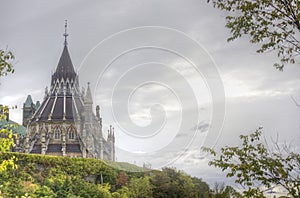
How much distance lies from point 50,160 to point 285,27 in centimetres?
2197

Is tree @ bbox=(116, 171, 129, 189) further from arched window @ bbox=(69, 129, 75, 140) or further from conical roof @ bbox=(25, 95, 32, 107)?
conical roof @ bbox=(25, 95, 32, 107)

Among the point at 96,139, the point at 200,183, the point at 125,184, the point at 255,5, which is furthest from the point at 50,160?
the point at 96,139

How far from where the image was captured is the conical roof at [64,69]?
202 ft

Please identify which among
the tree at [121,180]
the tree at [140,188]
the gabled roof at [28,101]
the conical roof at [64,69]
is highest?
the conical roof at [64,69]

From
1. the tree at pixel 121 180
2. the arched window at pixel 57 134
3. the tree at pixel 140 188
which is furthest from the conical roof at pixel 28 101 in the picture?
the tree at pixel 140 188

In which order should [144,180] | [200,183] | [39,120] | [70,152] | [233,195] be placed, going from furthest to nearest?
[39,120], [70,152], [200,183], [144,180], [233,195]

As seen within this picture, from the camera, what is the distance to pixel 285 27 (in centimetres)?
729

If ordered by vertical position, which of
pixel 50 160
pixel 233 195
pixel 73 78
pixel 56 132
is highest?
pixel 73 78

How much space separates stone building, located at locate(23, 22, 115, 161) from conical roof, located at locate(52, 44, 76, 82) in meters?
4.06

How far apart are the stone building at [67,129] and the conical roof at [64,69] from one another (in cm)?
406

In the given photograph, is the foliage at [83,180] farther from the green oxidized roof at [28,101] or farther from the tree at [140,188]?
the green oxidized roof at [28,101]

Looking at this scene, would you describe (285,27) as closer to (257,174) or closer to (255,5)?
(255,5)

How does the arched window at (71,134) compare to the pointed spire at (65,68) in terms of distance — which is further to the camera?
the pointed spire at (65,68)

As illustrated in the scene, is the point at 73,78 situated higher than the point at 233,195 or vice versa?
the point at 73,78
